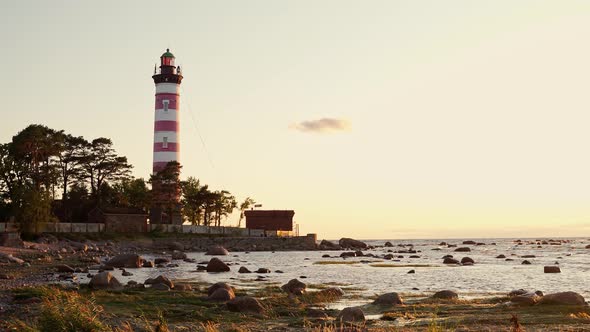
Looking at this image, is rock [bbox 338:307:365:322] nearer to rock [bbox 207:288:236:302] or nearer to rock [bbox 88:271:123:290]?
rock [bbox 207:288:236:302]

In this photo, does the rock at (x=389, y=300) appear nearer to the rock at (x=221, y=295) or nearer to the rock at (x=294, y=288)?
the rock at (x=294, y=288)

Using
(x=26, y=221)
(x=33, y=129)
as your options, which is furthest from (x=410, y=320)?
(x=33, y=129)

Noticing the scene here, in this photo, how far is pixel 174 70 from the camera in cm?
8556

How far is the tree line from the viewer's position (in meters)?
61.6

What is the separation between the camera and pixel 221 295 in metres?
21.7

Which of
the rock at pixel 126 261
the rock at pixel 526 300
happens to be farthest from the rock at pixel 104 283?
the rock at pixel 126 261

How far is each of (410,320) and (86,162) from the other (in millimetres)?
67572

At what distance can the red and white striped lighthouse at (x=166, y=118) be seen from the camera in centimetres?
8162

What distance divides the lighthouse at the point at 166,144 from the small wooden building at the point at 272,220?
52.8 feet

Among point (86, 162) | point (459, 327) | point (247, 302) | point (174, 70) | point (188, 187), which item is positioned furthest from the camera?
point (188, 187)

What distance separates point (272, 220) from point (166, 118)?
942 inches

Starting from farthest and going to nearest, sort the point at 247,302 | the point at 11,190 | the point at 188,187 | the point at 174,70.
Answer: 1. the point at 188,187
2. the point at 174,70
3. the point at 11,190
4. the point at 247,302

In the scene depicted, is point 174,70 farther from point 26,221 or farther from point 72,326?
point 72,326

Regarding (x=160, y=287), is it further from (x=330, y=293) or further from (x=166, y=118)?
(x=166, y=118)
